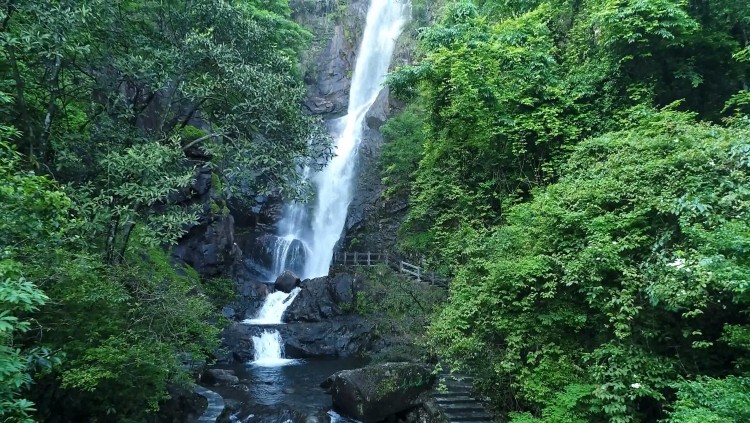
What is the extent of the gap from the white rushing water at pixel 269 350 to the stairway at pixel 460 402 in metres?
9.21

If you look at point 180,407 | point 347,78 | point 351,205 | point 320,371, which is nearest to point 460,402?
point 180,407

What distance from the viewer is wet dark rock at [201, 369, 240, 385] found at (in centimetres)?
1416

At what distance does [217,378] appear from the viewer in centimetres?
1425

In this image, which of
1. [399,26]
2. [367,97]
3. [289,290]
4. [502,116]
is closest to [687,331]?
[502,116]

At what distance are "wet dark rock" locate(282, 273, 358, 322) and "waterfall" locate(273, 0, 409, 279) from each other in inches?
207

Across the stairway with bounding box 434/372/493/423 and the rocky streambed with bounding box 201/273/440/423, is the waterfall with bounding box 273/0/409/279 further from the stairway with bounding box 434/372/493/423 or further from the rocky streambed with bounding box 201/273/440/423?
the stairway with bounding box 434/372/493/423

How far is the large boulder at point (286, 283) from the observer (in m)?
23.4

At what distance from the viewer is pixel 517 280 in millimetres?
7824

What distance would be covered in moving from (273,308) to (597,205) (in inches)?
691

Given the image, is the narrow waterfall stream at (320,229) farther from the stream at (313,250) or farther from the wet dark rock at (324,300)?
the wet dark rock at (324,300)

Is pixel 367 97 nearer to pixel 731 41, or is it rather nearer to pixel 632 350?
pixel 731 41

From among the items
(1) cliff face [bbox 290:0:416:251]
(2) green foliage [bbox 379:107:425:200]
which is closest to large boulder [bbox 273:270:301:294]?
(1) cliff face [bbox 290:0:416:251]

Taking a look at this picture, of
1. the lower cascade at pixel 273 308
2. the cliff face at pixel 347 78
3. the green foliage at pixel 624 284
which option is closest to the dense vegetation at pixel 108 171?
the green foliage at pixel 624 284

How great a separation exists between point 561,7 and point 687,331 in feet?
38.2
